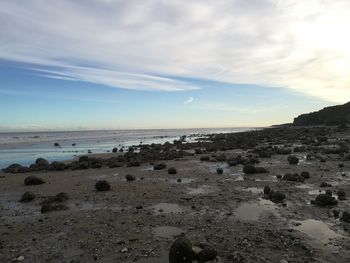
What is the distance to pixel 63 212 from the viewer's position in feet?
45.4

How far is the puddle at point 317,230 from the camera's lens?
33.4 ft

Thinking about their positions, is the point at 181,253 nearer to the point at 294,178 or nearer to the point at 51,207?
the point at 51,207

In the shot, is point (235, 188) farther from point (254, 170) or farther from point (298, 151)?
point (298, 151)

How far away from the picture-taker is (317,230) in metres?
10.8

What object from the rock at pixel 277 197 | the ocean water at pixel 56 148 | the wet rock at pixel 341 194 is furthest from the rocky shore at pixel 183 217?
the ocean water at pixel 56 148

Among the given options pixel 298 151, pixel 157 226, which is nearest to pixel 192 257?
pixel 157 226

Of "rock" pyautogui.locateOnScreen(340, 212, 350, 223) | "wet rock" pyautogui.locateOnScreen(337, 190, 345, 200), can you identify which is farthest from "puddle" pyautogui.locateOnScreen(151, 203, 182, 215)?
"wet rock" pyautogui.locateOnScreen(337, 190, 345, 200)

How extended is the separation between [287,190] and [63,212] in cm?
998

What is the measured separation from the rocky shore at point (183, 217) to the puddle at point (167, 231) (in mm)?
31

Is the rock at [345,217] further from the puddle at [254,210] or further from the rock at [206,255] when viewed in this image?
the rock at [206,255]

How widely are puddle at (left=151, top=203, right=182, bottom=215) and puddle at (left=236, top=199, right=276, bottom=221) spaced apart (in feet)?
7.63

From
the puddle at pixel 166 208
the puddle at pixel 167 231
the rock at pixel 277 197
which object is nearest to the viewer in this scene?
the puddle at pixel 167 231

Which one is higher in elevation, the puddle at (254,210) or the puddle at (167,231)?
the puddle at (254,210)

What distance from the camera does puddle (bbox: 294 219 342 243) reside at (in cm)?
1017
